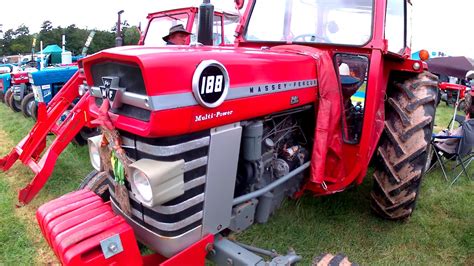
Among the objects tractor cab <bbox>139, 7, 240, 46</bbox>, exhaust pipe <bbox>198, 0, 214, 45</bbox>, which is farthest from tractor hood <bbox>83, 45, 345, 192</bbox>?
tractor cab <bbox>139, 7, 240, 46</bbox>

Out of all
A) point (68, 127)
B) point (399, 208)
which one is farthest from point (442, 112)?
point (68, 127)

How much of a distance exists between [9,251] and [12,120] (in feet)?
20.7

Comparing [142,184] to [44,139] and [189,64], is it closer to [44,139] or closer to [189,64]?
[189,64]

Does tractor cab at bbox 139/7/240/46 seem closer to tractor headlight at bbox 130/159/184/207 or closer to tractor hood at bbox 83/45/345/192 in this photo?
tractor hood at bbox 83/45/345/192

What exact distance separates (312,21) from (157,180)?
1.85 m

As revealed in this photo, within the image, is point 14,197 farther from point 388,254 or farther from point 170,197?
point 388,254

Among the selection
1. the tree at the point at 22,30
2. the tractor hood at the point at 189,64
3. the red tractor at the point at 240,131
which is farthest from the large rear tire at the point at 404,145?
the tree at the point at 22,30

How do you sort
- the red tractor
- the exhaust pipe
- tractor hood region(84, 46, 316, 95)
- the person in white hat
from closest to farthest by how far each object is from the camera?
tractor hood region(84, 46, 316, 95) → the red tractor → the exhaust pipe → the person in white hat

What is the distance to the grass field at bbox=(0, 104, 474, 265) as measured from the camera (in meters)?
2.96

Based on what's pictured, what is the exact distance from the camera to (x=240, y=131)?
1.88 m

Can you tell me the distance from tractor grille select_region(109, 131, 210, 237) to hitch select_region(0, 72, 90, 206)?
264cm

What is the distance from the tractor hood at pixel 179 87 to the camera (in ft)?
4.94

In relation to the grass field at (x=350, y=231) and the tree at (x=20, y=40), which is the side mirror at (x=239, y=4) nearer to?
the grass field at (x=350, y=231)

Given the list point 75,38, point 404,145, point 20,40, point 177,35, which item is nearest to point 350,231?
point 404,145
